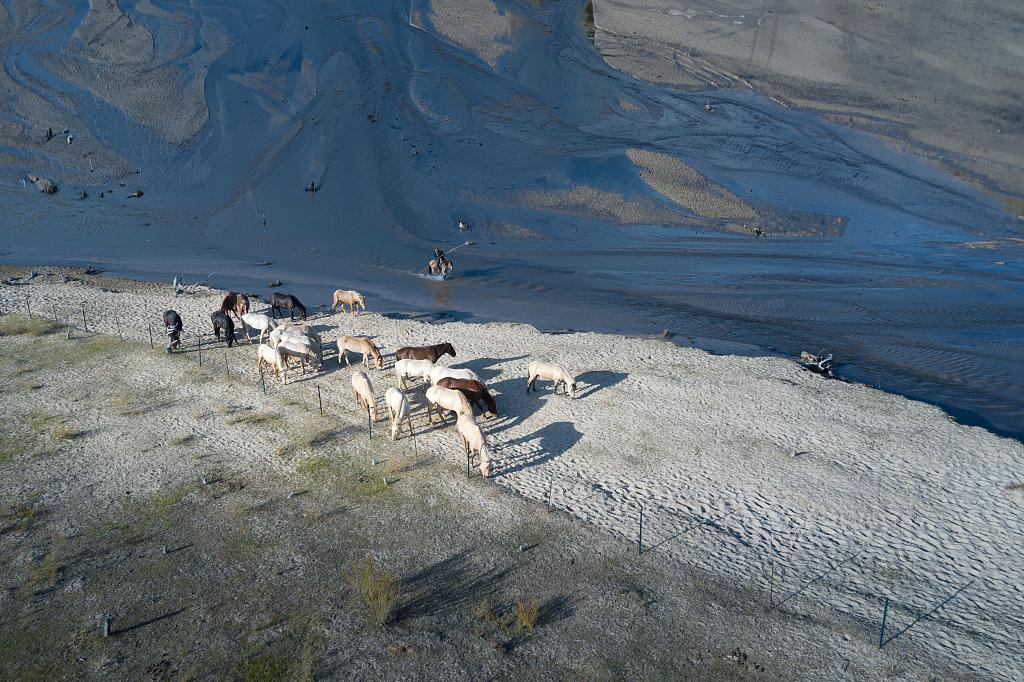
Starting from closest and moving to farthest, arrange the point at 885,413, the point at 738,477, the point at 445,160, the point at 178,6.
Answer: the point at 738,477 < the point at 885,413 < the point at 445,160 < the point at 178,6

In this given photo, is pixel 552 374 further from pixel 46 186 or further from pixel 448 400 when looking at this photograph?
pixel 46 186

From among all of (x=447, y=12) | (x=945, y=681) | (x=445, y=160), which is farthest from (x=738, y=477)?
(x=447, y=12)

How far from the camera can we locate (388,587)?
12.2 meters

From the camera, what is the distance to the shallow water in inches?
1051

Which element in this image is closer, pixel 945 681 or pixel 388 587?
pixel 945 681

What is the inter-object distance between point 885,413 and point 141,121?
1511 inches

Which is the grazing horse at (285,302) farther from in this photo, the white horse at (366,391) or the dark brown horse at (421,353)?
the white horse at (366,391)

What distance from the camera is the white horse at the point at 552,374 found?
19.0 m

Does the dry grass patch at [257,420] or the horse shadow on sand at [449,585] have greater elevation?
the dry grass patch at [257,420]

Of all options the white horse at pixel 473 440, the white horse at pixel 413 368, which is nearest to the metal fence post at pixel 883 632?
the white horse at pixel 473 440

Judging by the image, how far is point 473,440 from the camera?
15.8 meters

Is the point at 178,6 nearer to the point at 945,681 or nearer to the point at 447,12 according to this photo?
the point at 447,12

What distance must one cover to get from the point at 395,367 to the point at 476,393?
119 inches

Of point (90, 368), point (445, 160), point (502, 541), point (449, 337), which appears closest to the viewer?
point (502, 541)
